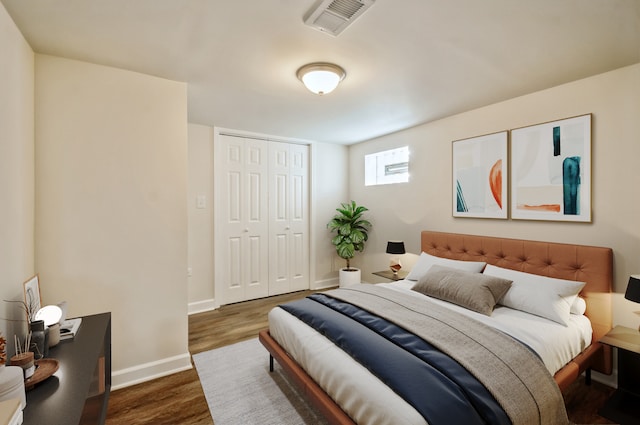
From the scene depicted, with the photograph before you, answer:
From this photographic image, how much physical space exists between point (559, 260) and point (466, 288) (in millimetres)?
824

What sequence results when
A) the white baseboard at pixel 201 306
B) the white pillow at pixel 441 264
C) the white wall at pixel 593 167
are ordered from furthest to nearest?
the white baseboard at pixel 201 306 < the white pillow at pixel 441 264 < the white wall at pixel 593 167

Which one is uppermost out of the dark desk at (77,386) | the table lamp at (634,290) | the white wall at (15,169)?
the white wall at (15,169)

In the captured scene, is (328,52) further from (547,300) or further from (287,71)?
(547,300)

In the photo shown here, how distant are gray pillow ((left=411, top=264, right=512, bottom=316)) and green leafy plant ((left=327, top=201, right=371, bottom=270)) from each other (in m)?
1.75

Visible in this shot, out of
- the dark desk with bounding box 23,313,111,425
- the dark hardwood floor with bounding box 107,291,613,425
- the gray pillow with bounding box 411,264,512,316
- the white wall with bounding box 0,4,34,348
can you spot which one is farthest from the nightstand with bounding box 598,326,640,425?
the white wall with bounding box 0,4,34,348

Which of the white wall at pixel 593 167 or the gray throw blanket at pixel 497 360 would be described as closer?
the gray throw blanket at pixel 497 360

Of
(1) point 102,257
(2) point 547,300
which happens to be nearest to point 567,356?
(2) point 547,300

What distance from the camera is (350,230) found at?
4.38m

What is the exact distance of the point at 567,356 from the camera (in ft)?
6.14

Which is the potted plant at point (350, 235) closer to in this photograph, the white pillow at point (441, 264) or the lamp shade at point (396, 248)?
the lamp shade at point (396, 248)

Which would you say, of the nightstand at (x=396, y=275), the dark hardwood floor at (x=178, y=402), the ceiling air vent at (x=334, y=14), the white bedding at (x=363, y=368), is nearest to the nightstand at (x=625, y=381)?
the dark hardwood floor at (x=178, y=402)

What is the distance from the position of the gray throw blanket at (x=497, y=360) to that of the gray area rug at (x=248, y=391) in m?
0.86

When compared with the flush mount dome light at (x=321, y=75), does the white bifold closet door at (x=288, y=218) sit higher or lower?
lower

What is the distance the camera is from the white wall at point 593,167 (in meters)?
2.12
